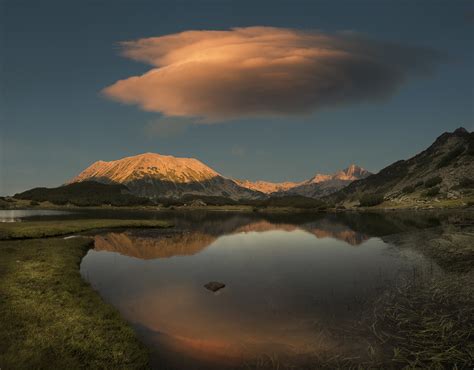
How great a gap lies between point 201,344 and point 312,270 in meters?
34.5

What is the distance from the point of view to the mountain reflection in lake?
26.7 m

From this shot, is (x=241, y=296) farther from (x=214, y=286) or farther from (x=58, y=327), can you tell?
(x=58, y=327)

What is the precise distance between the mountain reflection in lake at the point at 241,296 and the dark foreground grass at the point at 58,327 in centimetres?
263

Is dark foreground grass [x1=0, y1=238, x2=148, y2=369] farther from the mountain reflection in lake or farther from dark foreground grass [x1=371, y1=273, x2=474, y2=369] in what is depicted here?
dark foreground grass [x1=371, y1=273, x2=474, y2=369]

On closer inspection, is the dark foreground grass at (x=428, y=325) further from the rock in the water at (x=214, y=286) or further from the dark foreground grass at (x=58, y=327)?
the rock in the water at (x=214, y=286)

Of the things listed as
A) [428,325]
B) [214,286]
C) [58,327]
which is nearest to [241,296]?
[214,286]

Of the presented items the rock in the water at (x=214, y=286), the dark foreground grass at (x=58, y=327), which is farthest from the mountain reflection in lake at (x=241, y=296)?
the dark foreground grass at (x=58, y=327)

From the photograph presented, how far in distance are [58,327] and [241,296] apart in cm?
2143

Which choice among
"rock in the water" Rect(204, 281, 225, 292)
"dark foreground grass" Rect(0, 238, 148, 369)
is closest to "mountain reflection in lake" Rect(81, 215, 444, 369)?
"rock in the water" Rect(204, 281, 225, 292)

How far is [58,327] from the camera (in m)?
26.7

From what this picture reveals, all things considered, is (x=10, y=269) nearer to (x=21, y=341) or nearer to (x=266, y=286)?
(x=21, y=341)

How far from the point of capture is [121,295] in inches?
1682

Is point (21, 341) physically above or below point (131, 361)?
above

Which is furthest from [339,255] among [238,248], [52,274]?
[52,274]
